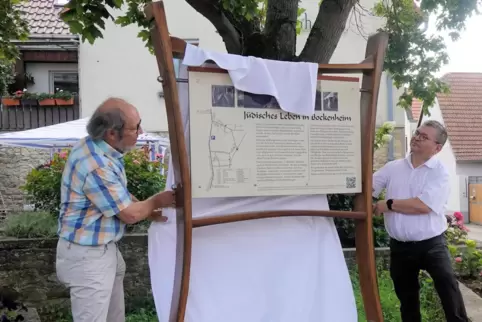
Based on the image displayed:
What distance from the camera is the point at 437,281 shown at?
10.5ft

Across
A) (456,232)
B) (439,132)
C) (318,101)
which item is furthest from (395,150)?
(318,101)

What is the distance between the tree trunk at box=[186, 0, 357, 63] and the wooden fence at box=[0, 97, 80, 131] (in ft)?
31.2

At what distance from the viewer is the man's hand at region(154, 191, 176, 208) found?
2.29m

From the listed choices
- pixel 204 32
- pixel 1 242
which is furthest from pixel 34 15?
pixel 1 242

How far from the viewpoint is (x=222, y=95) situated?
223cm

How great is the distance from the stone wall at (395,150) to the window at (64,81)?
27.1ft

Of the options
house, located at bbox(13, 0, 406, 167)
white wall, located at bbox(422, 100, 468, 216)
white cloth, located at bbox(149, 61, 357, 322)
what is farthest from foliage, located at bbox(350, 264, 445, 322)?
white wall, located at bbox(422, 100, 468, 216)

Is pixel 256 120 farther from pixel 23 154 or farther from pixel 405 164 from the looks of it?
pixel 23 154

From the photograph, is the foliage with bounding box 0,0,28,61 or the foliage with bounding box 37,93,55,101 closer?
the foliage with bounding box 0,0,28,61

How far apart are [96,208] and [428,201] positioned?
2.09 meters

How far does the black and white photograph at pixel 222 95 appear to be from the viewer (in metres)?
2.21

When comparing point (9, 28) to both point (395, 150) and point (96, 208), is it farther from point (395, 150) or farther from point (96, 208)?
point (395, 150)

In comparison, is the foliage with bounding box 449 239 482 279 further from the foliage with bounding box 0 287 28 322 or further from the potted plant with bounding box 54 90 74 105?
the potted plant with bounding box 54 90 74 105

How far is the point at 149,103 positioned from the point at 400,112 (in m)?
6.15
